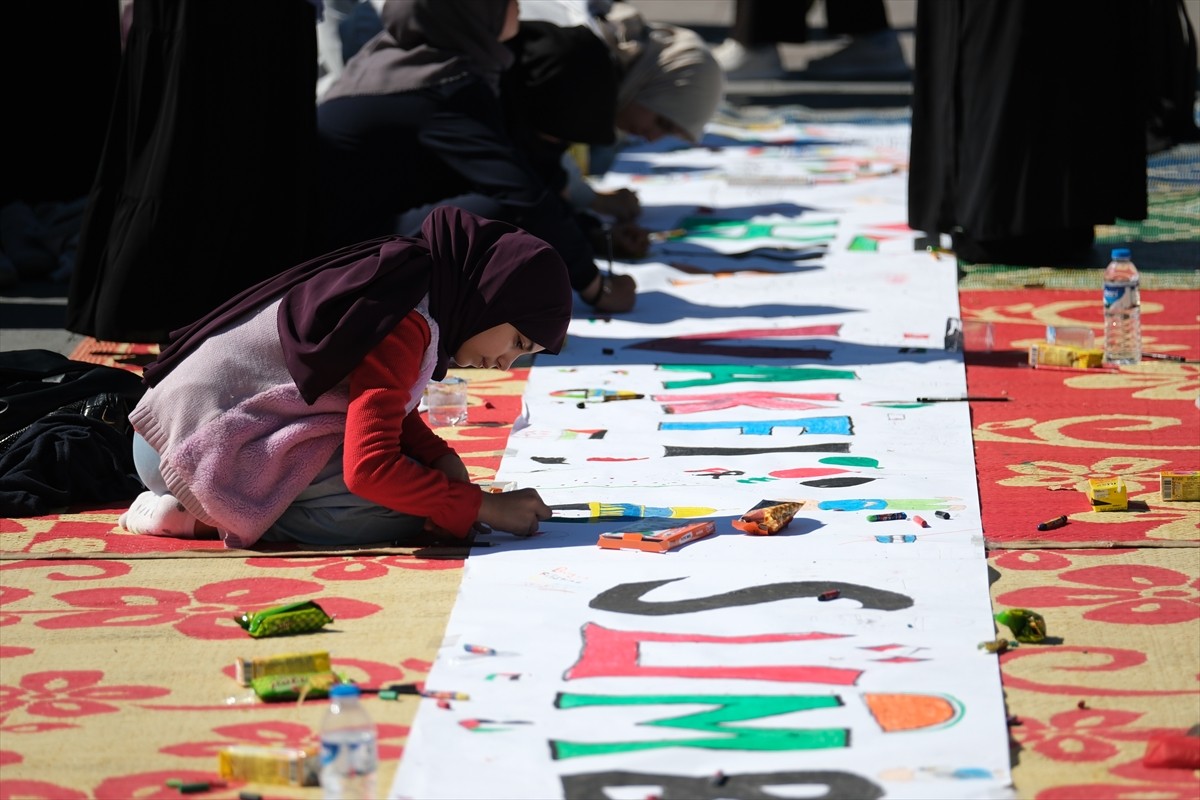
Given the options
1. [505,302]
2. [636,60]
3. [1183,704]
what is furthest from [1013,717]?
[636,60]

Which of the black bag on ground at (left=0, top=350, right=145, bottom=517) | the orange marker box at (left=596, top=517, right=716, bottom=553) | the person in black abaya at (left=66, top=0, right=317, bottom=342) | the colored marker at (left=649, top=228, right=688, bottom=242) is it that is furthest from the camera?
the colored marker at (left=649, top=228, right=688, bottom=242)

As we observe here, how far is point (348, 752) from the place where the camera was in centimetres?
221

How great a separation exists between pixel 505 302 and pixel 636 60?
12.4ft

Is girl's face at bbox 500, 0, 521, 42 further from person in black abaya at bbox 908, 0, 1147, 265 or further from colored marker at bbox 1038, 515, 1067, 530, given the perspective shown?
colored marker at bbox 1038, 515, 1067, 530

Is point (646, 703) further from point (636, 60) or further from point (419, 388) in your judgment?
point (636, 60)

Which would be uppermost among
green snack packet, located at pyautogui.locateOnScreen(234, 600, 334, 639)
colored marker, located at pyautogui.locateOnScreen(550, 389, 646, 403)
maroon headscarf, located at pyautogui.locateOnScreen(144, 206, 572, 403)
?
maroon headscarf, located at pyautogui.locateOnScreen(144, 206, 572, 403)

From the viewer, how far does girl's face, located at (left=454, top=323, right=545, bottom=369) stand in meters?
3.31

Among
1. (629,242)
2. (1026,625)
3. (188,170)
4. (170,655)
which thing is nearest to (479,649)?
(170,655)

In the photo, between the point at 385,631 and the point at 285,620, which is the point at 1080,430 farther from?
the point at 285,620

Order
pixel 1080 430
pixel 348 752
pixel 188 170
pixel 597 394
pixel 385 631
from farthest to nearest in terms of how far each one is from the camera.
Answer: pixel 188 170, pixel 597 394, pixel 1080 430, pixel 385 631, pixel 348 752

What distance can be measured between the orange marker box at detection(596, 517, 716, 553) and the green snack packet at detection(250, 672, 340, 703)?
0.78 meters

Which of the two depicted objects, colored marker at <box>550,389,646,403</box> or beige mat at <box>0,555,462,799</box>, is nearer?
beige mat at <box>0,555,462,799</box>

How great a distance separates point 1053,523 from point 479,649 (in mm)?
1207

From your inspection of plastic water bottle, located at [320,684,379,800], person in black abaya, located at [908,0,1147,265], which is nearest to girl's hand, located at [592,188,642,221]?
person in black abaya, located at [908,0,1147,265]
